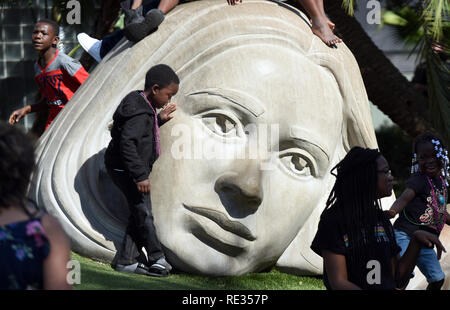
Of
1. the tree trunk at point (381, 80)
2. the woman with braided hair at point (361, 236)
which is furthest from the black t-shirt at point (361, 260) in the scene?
the tree trunk at point (381, 80)

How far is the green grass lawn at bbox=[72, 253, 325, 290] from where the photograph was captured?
5.61 metres

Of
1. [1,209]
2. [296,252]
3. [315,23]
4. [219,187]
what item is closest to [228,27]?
[315,23]

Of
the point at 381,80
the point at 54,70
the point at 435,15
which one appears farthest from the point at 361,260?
the point at 381,80

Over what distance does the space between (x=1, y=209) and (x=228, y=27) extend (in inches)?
159

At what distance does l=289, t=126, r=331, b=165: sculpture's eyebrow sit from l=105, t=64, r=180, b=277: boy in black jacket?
1115 mm

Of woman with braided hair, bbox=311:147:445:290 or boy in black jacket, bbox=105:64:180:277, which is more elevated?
woman with braided hair, bbox=311:147:445:290

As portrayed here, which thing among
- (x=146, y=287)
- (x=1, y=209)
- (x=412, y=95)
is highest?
(x=1, y=209)

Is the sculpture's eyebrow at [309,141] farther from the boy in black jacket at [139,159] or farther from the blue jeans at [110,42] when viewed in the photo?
the blue jeans at [110,42]

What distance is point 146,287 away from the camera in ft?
18.7

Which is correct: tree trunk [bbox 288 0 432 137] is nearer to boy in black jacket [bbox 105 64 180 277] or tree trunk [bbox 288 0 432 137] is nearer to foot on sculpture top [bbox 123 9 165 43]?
foot on sculpture top [bbox 123 9 165 43]

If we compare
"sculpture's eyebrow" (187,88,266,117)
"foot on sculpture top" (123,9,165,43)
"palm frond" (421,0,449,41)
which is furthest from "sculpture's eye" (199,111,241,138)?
"palm frond" (421,0,449,41)

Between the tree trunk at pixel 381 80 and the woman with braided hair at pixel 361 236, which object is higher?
the woman with braided hair at pixel 361 236

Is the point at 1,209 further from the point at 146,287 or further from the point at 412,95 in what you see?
the point at 412,95

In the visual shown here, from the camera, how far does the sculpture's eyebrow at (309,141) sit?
6.58 m
